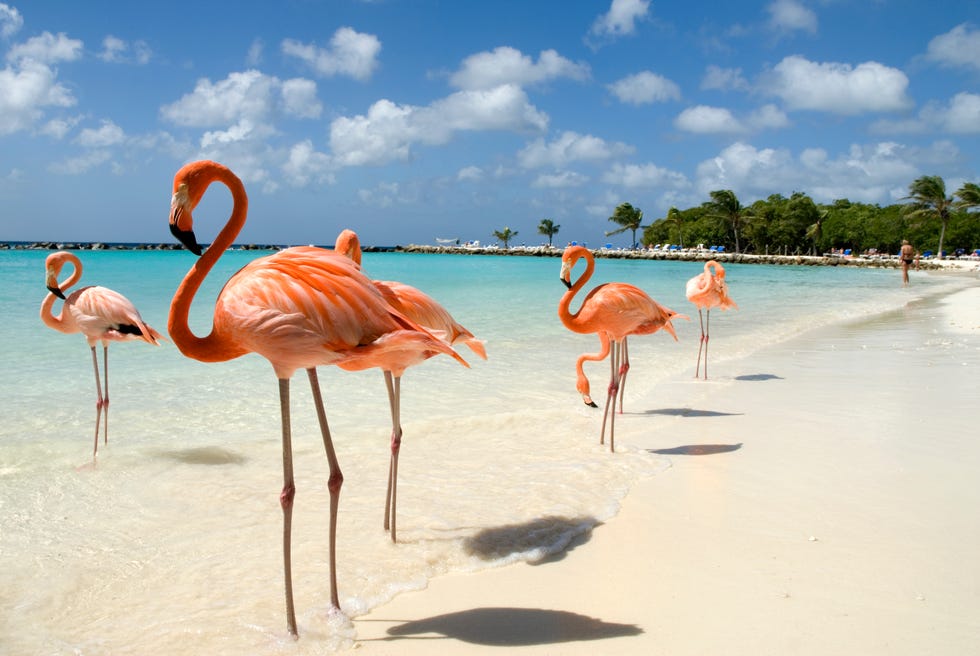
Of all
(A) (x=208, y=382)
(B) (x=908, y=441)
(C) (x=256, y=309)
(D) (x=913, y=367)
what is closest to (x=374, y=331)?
(C) (x=256, y=309)

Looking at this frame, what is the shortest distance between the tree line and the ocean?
204ft

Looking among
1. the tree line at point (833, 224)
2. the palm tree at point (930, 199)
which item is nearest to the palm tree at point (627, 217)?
the tree line at point (833, 224)

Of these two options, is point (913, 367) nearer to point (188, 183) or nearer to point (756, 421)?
point (756, 421)

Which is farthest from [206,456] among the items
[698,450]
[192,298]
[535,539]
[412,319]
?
[698,450]

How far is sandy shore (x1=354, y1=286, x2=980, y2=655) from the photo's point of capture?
282cm

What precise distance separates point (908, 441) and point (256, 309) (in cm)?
497

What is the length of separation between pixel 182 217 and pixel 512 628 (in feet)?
7.06

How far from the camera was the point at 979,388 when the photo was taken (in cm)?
721

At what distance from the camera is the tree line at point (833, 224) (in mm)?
60875

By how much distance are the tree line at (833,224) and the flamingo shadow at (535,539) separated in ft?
220

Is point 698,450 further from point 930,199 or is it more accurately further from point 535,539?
point 930,199

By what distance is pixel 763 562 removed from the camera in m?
3.44

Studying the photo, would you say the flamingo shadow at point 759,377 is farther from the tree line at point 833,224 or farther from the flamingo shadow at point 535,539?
the tree line at point 833,224

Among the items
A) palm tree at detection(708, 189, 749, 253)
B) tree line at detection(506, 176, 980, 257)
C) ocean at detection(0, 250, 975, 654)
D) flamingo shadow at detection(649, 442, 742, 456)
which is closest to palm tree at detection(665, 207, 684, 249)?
tree line at detection(506, 176, 980, 257)
